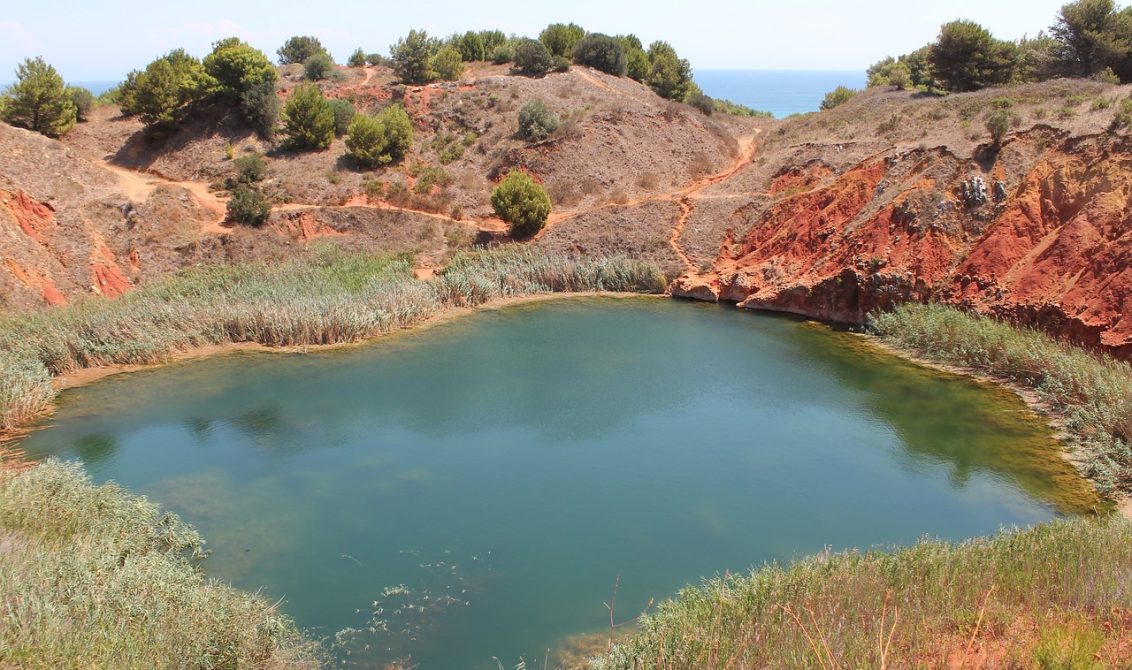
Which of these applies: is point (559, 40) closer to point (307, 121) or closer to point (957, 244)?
point (307, 121)

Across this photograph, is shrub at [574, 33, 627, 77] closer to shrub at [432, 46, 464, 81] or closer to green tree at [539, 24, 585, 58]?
green tree at [539, 24, 585, 58]

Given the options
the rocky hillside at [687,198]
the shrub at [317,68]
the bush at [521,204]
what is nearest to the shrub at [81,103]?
the rocky hillside at [687,198]

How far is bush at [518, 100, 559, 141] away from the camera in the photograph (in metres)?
33.3

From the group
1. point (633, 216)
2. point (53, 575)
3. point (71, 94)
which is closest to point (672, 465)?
point (53, 575)

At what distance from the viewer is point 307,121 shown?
32.7 metres

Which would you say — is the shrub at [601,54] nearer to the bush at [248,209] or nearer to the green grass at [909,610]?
the bush at [248,209]

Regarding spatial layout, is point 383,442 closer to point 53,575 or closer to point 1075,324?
point 53,575

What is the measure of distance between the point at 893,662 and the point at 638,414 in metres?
9.64

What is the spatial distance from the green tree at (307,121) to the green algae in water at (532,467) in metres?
15.2

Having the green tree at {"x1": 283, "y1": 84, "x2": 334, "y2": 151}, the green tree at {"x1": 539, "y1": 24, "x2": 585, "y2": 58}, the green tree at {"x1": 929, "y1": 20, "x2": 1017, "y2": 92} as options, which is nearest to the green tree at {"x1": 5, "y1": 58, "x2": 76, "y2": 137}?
the green tree at {"x1": 283, "y1": 84, "x2": 334, "y2": 151}

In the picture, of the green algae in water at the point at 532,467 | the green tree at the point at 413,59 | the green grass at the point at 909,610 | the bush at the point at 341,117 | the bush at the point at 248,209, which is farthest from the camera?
the green tree at the point at 413,59

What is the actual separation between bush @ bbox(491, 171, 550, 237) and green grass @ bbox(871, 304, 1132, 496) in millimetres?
11761

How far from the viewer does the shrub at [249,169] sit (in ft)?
97.0

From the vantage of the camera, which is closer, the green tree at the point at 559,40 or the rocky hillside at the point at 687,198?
the rocky hillside at the point at 687,198
